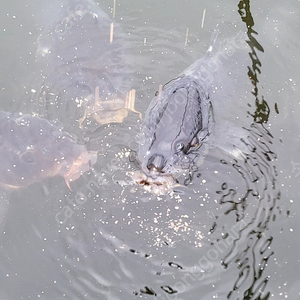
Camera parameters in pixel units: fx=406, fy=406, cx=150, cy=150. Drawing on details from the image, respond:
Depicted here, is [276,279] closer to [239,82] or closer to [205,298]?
[205,298]

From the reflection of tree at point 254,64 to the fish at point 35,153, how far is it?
2.16 meters

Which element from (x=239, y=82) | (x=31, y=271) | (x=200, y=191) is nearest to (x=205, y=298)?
(x=200, y=191)

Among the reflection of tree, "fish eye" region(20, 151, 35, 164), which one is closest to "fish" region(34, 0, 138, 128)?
"fish eye" region(20, 151, 35, 164)

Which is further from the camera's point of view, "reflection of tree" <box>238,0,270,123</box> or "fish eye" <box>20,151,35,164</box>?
"reflection of tree" <box>238,0,270,123</box>

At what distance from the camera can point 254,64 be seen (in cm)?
534

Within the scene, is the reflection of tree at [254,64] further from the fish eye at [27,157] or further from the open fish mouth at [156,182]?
the fish eye at [27,157]

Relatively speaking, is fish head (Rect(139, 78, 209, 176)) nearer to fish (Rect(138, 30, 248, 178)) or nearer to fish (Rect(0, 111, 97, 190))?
fish (Rect(138, 30, 248, 178))

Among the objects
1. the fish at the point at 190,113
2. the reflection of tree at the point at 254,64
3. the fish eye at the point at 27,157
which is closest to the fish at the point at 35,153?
the fish eye at the point at 27,157

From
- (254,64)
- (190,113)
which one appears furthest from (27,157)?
(254,64)

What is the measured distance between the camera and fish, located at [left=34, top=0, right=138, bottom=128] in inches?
189

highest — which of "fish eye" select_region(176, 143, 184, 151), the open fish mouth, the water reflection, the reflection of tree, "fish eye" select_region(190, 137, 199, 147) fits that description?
the reflection of tree

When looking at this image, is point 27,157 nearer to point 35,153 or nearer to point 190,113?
point 35,153

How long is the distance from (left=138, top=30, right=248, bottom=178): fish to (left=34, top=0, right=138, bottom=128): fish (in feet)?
1.62

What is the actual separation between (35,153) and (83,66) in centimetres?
133
